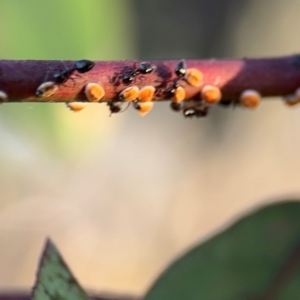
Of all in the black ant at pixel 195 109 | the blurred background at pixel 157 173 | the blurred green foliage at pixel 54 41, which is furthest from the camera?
the blurred background at pixel 157 173

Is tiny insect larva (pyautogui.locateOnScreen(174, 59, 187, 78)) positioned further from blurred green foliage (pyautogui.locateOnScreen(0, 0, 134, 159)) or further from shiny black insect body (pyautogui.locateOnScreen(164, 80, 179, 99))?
blurred green foliage (pyautogui.locateOnScreen(0, 0, 134, 159))

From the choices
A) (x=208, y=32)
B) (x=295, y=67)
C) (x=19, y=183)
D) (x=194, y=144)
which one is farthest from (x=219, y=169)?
(x=295, y=67)

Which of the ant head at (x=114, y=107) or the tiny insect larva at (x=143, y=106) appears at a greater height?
the ant head at (x=114, y=107)

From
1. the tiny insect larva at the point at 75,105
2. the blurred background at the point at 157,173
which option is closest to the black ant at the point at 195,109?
the tiny insect larva at the point at 75,105

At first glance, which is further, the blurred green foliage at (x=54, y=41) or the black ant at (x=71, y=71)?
the blurred green foliage at (x=54, y=41)

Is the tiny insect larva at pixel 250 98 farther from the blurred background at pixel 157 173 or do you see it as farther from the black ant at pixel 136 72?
the blurred background at pixel 157 173

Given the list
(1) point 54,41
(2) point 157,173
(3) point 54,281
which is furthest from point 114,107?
(2) point 157,173

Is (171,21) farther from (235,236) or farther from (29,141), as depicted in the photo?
(235,236)
